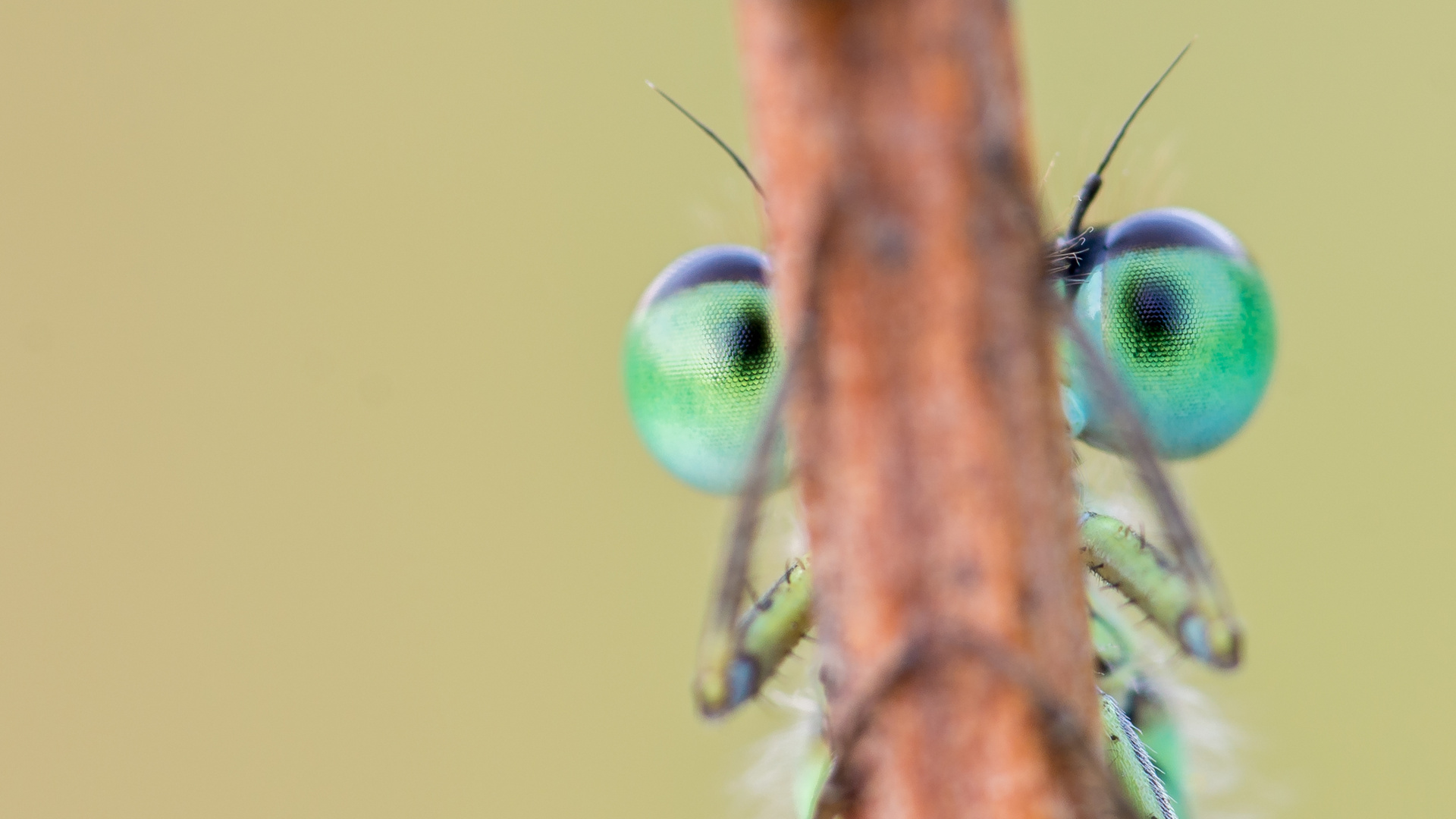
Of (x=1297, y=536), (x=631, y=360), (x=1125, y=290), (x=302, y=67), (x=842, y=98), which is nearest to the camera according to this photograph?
(x=842, y=98)

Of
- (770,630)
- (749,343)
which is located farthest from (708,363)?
(770,630)

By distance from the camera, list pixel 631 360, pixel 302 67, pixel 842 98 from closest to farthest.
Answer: pixel 842 98 → pixel 631 360 → pixel 302 67

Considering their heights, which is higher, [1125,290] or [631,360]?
[1125,290]

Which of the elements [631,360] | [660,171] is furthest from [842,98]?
[660,171]

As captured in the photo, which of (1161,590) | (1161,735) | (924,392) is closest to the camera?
(924,392)

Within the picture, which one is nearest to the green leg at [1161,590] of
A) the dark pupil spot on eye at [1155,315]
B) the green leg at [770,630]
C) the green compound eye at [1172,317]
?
the green compound eye at [1172,317]

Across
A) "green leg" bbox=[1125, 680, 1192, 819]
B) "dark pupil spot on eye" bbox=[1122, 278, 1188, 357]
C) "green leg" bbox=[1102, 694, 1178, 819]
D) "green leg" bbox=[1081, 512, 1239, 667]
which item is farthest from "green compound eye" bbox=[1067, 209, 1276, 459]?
"green leg" bbox=[1125, 680, 1192, 819]

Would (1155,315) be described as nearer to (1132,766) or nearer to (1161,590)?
(1161,590)

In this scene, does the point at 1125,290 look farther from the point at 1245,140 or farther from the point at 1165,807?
the point at 1245,140
